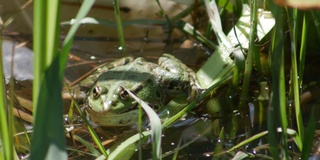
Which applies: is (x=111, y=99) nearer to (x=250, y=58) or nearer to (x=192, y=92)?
(x=192, y=92)

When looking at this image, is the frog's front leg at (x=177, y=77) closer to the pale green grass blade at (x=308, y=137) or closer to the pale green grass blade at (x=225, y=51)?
the pale green grass blade at (x=225, y=51)

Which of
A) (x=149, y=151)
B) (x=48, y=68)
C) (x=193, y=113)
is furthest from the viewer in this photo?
(x=193, y=113)

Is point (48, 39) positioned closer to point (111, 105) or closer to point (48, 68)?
point (48, 68)

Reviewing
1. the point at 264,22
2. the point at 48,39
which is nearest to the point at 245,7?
the point at 264,22

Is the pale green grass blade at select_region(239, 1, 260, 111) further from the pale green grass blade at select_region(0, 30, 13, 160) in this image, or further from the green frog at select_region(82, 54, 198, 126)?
the pale green grass blade at select_region(0, 30, 13, 160)

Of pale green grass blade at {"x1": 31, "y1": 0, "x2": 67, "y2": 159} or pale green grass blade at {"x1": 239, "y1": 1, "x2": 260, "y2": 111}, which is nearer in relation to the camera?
pale green grass blade at {"x1": 31, "y1": 0, "x2": 67, "y2": 159}

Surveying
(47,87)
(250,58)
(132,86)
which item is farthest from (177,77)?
(47,87)

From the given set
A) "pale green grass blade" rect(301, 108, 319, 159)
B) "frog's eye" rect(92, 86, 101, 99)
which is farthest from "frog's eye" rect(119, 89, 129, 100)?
"pale green grass blade" rect(301, 108, 319, 159)
